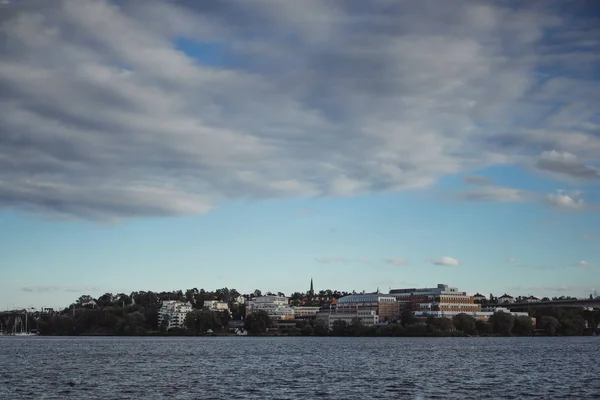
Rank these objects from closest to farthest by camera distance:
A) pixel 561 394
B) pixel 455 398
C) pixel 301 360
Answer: pixel 455 398 < pixel 561 394 < pixel 301 360

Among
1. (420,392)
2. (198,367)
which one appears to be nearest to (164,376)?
(198,367)

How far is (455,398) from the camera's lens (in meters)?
63.5

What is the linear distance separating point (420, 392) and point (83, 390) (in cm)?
3077

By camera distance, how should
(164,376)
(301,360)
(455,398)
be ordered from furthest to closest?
(301,360)
(164,376)
(455,398)

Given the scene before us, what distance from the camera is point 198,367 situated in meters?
100

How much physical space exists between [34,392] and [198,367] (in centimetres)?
3391

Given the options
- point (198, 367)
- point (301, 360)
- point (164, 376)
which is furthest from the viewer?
point (301, 360)

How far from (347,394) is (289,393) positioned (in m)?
5.18

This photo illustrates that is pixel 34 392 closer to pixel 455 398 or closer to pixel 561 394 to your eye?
pixel 455 398

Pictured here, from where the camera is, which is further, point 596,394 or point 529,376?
point 529,376

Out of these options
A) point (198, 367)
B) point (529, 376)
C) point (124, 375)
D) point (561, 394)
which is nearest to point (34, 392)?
point (124, 375)

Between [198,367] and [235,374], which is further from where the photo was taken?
[198,367]

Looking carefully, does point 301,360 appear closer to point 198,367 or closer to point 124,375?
point 198,367

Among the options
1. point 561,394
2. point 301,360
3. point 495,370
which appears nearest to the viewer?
point 561,394
